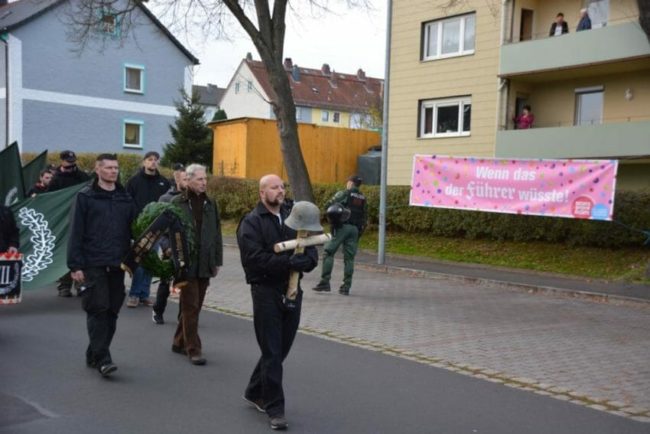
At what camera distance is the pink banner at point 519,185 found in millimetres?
13969

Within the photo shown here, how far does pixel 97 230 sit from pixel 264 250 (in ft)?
6.49

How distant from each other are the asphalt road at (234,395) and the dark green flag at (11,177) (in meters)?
3.10

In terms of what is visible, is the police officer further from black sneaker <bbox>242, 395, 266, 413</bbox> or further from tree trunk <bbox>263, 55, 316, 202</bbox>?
black sneaker <bbox>242, 395, 266, 413</bbox>

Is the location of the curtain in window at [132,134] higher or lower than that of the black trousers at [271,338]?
higher

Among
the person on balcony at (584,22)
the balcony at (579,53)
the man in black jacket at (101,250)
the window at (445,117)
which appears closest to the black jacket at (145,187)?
the man in black jacket at (101,250)

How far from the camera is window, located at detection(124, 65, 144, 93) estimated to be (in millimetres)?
40562

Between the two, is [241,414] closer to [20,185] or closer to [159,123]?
[20,185]

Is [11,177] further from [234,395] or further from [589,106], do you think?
[589,106]

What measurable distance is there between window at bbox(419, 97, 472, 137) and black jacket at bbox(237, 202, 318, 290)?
20161 mm

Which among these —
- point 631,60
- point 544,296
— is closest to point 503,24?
point 631,60

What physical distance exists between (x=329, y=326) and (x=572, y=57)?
15.1 metres

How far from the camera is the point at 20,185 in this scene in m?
10.7

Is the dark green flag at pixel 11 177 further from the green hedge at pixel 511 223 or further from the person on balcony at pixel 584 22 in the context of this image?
the person on balcony at pixel 584 22

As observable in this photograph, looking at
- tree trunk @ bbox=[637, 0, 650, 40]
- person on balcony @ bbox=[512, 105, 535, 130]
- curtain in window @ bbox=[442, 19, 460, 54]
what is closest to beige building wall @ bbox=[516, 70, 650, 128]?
person on balcony @ bbox=[512, 105, 535, 130]
